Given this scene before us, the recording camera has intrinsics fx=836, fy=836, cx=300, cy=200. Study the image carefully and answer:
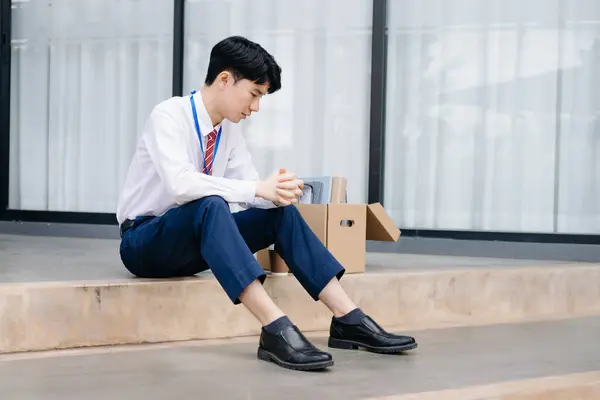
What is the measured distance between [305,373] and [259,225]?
1.72 ft

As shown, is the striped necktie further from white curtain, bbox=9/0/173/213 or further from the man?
white curtain, bbox=9/0/173/213

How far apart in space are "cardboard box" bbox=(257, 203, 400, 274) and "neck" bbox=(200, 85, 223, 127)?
58 centimetres

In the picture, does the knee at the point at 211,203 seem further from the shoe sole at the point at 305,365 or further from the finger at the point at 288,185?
the shoe sole at the point at 305,365

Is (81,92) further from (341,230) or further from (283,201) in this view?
(283,201)

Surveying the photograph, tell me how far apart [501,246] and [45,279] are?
2.50m

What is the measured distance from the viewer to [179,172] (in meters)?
2.30

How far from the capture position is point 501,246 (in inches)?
168

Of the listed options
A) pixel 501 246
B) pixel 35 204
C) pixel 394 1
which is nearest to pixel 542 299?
pixel 501 246

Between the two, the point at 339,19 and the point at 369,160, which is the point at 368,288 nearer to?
the point at 369,160

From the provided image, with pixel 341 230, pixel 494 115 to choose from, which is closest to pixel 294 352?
pixel 341 230

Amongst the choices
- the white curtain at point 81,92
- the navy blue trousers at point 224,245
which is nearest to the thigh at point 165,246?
the navy blue trousers at point 224,245

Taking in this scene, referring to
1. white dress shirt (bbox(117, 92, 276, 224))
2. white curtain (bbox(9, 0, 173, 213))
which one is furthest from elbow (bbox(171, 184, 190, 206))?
white curtain (bbox(9, 0, 173, 213))

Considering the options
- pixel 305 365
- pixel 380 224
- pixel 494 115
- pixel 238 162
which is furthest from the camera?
pixel 494 115

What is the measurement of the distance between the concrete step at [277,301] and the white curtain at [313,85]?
1118mm
